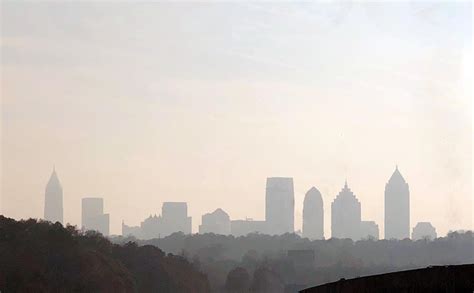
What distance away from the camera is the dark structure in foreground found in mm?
32906

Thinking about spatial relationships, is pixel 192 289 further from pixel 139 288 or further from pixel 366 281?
pixel 366 281

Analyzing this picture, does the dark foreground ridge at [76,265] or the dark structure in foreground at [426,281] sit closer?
the dark structure in foreground at [426,281]

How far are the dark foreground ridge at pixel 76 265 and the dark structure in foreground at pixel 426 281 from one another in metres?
103

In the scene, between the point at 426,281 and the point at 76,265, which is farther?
the point at 76,265

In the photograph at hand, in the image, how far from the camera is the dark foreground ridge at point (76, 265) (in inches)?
5699

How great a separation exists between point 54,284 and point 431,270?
113 meters

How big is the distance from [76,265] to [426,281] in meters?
121

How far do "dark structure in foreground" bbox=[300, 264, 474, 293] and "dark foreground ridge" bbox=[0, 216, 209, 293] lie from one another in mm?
103105

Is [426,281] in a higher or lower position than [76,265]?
lower

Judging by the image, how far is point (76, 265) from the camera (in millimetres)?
152125

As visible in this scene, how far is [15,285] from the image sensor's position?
139 m

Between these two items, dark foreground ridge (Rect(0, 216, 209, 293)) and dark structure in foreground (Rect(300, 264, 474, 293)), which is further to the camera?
dark foreground ridge (Rect(0, 216, 209, 293))

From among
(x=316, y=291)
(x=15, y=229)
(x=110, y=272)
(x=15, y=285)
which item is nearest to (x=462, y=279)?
(x=316, y=291)

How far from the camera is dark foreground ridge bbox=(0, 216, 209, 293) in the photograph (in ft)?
475
